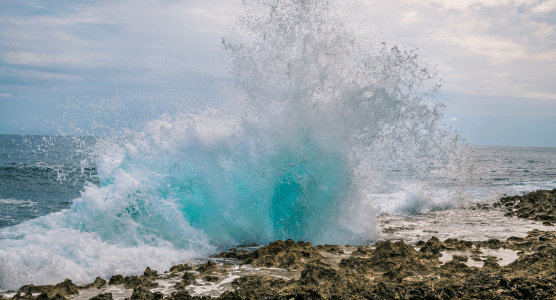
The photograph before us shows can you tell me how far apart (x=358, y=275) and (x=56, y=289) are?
3740 millimetres

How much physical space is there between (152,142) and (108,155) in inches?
41.8

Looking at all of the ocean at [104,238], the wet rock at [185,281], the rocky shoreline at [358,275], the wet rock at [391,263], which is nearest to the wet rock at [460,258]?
the rocky shoreline at [358,275]

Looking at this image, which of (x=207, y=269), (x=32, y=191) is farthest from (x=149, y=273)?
(x=32, y=191)

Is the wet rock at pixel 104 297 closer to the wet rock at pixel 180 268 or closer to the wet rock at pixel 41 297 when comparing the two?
the wet rock at pixel 41 297

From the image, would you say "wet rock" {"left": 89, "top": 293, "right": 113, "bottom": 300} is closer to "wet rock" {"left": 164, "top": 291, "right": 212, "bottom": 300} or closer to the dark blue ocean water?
"wet rock" {"left": 164, "top": 291, "right": 212, "bottom": 300}

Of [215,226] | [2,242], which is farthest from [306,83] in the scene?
[2,242]

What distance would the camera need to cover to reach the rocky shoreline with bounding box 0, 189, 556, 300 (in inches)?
142

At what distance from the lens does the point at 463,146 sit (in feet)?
34.2

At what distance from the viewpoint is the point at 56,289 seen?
13.9 feet

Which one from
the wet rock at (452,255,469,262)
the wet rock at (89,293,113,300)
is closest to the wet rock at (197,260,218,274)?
the wet rock at (89,293,113,300)

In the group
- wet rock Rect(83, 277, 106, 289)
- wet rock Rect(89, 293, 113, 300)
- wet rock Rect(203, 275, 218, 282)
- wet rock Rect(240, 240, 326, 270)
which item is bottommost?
wet rock Rect(83, 277, 106, 289)

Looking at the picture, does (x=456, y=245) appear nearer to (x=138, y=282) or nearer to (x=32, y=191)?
(x=138, y=282)

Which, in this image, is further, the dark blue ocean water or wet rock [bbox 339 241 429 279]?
the dark blue ocean water

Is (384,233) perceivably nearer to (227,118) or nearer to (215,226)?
(215,226)
